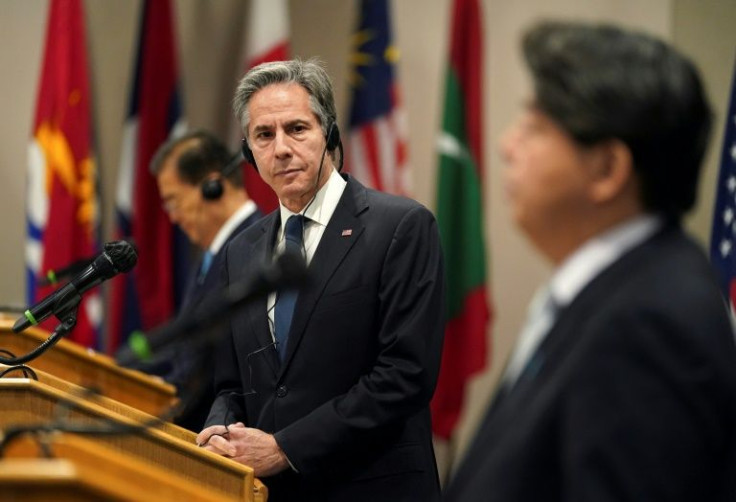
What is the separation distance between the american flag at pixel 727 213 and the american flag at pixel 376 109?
1.81m

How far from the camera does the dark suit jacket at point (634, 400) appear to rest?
137 centimetres

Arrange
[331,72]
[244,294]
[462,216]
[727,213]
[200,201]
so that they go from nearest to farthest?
[244,294]
[727,213]
[200,201]
[462,216]
[331,72]

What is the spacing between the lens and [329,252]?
2.70 meters

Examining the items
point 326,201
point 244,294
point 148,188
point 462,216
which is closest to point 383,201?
point 326,201

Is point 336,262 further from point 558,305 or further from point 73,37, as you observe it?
point 73,37

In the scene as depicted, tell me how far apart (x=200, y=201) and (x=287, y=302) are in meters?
1.79

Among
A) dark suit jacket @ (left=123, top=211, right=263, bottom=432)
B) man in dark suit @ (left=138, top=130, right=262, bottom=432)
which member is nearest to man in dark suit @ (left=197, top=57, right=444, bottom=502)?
dark suit jacket @ (left=123, top=211, right=263, bottom=432)

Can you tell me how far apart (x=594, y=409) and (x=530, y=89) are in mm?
451

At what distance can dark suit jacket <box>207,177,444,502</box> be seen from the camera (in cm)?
255

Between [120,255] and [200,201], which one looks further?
[200,201]

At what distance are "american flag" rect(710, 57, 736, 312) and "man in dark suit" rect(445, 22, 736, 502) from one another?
103 inches

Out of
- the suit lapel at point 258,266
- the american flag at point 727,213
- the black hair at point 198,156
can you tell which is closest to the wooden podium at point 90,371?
the suit lapel at point 258,266

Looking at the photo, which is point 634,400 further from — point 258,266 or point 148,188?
point 148,188

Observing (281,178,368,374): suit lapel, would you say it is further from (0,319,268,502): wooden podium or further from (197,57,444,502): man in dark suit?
(0,319,268,502): wooden podium
